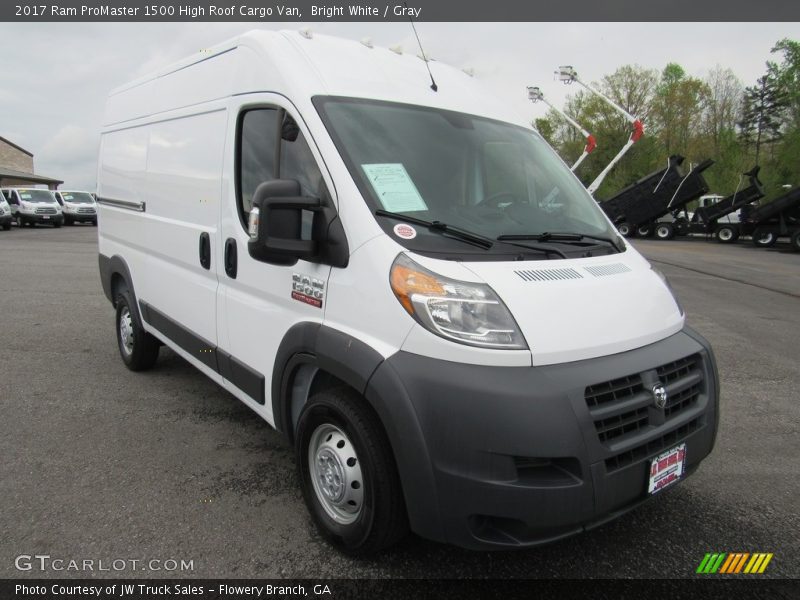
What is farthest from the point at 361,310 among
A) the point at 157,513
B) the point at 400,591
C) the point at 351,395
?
the point at 157,513

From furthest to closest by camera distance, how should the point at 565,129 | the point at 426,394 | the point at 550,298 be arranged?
1. the point at 565,129
2. the point at 550,298
3. the point at 426,394

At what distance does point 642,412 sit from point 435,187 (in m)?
1.33

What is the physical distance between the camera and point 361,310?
239 centimetres

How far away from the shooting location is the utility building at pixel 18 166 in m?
58.1

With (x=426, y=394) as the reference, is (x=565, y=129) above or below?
above

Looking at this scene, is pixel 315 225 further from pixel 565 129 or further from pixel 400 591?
pixel 565 129

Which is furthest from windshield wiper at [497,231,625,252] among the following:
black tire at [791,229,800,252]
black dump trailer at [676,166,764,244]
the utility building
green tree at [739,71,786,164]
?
the utility building

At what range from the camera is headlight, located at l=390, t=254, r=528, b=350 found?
7.11 ft

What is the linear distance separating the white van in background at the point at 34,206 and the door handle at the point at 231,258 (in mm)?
28984

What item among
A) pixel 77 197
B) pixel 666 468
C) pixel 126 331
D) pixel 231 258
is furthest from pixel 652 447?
pixel 77 197

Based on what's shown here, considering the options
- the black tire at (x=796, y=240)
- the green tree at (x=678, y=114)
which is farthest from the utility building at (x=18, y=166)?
the black tire at (x=796, y=240)

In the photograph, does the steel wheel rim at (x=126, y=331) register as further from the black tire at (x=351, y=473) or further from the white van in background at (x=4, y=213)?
the white van in background at (x=4, y=213)

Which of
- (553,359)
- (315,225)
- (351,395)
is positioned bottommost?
(351,395)

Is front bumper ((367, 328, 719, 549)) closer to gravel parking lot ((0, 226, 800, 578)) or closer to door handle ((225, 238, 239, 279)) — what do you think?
gravel parking lot ((0, 226, 800, 578))
